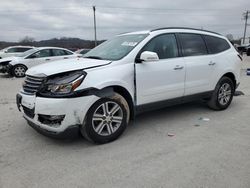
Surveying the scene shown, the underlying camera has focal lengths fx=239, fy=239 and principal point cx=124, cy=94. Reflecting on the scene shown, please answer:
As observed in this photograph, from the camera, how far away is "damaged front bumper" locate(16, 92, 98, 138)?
3252 mm

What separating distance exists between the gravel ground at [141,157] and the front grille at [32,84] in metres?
0.84

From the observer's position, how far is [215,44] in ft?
17.3

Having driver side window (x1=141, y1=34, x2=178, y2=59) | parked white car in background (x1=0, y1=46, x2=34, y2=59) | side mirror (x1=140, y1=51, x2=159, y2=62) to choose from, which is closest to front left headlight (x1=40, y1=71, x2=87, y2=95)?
side mirror (x1=140, y1=51, x2=159, y2=62)

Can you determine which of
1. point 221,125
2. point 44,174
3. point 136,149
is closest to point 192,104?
point 221,125

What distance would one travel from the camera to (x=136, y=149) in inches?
138

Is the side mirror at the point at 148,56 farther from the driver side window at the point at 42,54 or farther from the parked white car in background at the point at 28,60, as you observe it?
the driver side window at the point at 42,54

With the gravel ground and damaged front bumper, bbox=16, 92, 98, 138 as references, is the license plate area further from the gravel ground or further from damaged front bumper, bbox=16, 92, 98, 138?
the gravel ground

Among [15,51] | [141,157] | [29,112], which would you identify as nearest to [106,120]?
[141,157]

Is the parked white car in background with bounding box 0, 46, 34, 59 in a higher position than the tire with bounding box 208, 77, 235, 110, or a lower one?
higher

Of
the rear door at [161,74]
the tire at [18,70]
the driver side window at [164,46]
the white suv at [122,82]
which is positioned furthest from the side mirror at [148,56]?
the tire at [18,70]

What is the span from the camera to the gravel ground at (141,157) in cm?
273

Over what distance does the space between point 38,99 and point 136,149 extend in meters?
1.58

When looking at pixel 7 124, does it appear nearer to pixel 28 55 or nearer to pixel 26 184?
pixel 26 184

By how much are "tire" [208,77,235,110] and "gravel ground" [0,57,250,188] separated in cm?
60
